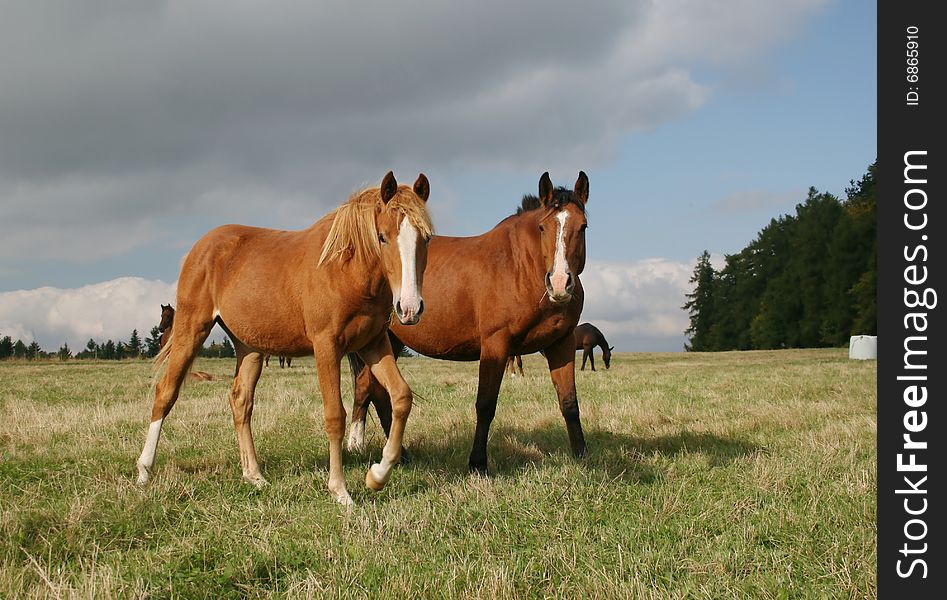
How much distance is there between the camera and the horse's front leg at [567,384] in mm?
6973

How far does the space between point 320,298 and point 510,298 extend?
191cm

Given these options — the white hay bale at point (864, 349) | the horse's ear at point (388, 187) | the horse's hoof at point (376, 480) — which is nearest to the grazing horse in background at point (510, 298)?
the horse's hoof at point (376, 480)

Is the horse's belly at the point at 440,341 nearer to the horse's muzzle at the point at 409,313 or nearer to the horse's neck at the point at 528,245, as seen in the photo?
the horse's neck at the point at 528,245

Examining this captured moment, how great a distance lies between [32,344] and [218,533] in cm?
4871

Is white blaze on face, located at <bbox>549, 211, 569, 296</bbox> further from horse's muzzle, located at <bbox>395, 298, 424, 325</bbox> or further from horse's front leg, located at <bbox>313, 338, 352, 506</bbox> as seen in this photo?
horse's front leg, located at <bbox>313, 338, 352, 506</bbox>

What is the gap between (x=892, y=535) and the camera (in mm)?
3449

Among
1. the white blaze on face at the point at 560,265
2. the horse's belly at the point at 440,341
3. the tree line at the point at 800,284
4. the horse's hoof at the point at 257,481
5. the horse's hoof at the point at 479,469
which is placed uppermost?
the tree line at the point at 800,284

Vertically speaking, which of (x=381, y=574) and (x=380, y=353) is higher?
(x=380, y=353)

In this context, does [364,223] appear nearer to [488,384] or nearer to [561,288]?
[561,288]

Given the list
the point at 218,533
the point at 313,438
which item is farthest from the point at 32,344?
the point at 218,533

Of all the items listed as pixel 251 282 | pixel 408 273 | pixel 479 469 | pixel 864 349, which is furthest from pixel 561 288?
pixel 864 349

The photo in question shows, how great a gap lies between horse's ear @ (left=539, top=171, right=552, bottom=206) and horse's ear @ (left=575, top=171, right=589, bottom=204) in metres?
0.27

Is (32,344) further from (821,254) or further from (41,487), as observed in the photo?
(821,254)

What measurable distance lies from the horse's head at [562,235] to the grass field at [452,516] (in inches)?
62.8
